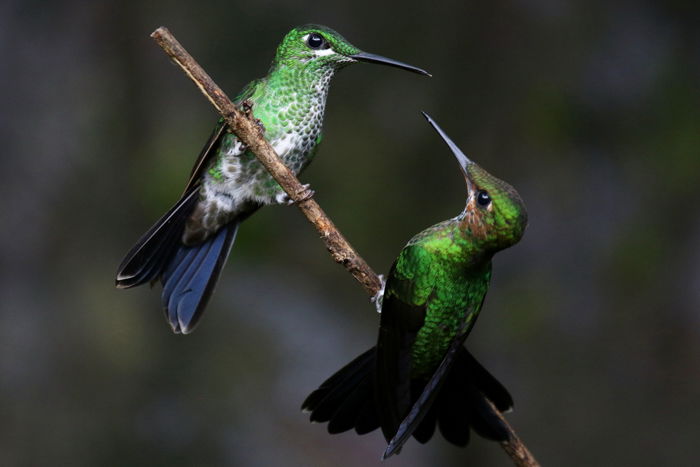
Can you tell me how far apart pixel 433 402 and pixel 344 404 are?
0.26 m

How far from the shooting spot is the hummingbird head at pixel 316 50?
2.29m

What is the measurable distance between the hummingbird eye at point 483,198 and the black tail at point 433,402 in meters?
0.46

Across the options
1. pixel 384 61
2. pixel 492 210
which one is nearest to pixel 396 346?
pixel 492 210

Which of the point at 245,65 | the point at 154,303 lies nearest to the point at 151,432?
the point at 154,303

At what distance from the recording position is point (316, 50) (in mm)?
2387

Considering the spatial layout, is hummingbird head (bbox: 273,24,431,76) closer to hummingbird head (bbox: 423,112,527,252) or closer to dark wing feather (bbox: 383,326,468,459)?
hummingbird head (bbox: 423,112,527,252)

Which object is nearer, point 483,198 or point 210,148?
point 483,198

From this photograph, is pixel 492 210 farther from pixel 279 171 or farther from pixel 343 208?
pixel 343 208

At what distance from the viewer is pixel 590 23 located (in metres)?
4.58

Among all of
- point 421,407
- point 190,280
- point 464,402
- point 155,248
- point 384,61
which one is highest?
point 384,61

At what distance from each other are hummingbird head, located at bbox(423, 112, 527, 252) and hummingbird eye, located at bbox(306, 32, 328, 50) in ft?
1.93

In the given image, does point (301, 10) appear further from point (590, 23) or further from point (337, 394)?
point (337, 394)

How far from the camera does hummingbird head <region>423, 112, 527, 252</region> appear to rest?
1.98m

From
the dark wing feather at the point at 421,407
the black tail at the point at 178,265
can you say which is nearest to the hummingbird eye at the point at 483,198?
the dark wing feather at the point at 421,407
